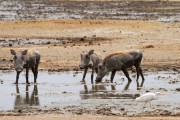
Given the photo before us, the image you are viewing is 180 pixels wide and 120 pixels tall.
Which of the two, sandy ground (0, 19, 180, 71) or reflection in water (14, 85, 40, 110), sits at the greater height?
sandy ground (0, 19, 180, 71)

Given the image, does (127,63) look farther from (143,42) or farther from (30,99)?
(143,42)

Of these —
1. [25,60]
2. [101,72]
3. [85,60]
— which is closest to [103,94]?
[101,72]

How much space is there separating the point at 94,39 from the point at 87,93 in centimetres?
1540

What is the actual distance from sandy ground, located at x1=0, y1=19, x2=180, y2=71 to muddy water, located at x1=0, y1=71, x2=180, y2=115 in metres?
2.35

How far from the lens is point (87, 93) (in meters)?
20.8

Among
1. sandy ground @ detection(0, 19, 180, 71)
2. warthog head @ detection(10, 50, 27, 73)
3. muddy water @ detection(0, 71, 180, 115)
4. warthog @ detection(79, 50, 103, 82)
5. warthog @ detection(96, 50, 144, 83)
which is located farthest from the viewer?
sandy ground @ detection(0, 19, 180, 71)

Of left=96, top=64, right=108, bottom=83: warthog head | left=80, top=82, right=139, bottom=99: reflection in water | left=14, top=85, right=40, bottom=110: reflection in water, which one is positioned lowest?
left=14, top=85, right=40, bottom=110: reflection in water

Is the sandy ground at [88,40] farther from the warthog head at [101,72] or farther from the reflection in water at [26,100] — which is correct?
the reflection in water at [26,100]

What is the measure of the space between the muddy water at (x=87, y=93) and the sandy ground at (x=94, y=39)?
235cm

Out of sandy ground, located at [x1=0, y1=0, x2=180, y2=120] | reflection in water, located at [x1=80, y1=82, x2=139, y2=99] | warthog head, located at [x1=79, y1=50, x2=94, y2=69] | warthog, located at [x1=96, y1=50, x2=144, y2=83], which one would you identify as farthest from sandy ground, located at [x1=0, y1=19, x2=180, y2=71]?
reflection in water, located at [x1=80, y1=82, x2=139, y2=99]

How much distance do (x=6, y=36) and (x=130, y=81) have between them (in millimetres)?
16323

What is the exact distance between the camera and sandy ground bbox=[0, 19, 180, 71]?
2856 cm

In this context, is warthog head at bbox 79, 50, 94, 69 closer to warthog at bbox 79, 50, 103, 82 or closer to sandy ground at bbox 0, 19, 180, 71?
warthog at bbox 79, 50, 103, 82

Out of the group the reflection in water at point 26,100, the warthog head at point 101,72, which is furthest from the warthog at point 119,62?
the reflection in water at point 26,100
